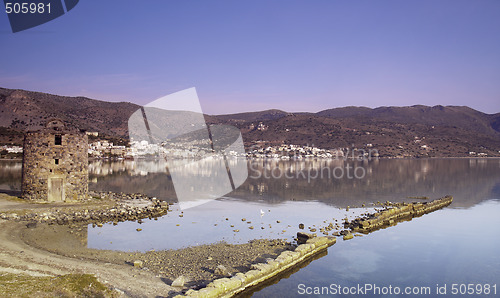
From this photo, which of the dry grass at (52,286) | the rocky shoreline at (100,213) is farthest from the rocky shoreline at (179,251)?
the dry grass at (52,286)

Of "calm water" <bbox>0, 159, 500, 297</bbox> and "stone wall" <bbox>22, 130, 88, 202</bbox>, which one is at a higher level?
"stone wall" <bbox>22, 130, 88, 202</bbox>

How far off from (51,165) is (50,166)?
79mm

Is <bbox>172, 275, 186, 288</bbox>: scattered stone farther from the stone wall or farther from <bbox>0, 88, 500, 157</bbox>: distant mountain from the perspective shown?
<bbox>0, 88, 500, 157</bbox>: distant mountain

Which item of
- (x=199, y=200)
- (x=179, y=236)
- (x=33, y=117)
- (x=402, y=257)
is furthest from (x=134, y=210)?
(x=33, y=117)

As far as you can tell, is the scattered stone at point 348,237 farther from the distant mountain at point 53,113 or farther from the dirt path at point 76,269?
the distant mountain at point 53,113

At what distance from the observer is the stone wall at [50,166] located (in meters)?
23.5

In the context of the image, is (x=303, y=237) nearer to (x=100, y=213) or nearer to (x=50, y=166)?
(x=100, y=213)

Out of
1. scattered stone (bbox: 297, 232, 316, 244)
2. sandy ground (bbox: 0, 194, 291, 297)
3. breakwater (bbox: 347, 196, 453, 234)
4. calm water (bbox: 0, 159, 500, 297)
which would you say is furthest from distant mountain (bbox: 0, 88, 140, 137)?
scattered stone (bbox: 297, 232, 316, 244)

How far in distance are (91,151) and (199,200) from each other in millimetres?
80294

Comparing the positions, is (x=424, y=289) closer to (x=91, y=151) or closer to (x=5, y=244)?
(x=5, y=244)

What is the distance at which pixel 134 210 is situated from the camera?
25.0m

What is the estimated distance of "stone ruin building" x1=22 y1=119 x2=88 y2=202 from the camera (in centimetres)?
2355

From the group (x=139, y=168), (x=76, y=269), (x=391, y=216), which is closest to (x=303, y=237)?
(x=391, y=216)

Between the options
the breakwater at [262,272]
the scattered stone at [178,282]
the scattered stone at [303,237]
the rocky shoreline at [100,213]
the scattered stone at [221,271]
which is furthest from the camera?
the rocky shoreline at [100,213]
